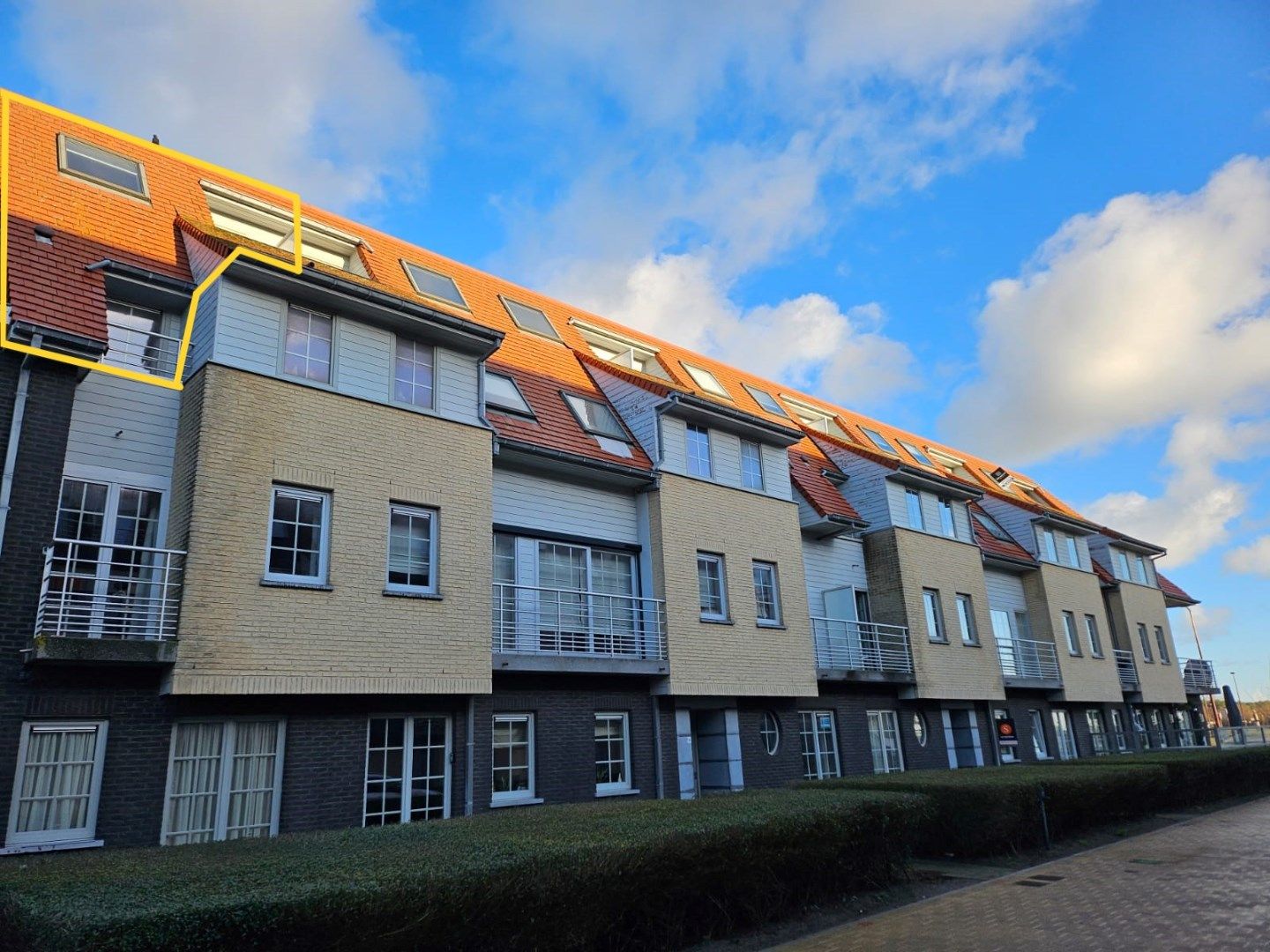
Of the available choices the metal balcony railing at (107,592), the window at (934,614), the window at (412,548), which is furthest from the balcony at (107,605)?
the window at (934,614)

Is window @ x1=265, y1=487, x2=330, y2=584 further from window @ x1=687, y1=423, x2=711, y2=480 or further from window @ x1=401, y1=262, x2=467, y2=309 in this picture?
window @ x1=687, y1=423, x2=711, y2=480

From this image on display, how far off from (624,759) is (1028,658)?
1497cm

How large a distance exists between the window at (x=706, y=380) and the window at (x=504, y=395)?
6906 mm

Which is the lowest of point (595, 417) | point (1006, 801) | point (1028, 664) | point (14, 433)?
point (1006, 801)

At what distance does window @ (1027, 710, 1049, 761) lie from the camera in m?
24.1

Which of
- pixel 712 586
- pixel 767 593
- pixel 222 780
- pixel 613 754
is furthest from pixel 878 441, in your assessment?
pixel 222 780

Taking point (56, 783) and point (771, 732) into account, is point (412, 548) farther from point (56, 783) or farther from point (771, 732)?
point (771, 732)

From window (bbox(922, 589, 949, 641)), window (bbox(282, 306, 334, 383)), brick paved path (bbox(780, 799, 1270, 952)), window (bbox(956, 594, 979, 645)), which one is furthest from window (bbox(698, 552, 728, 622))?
window (bbox(956, 594, 979, 645))

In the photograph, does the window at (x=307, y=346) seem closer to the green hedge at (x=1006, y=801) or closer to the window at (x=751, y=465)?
the window at (x=751, y=465)

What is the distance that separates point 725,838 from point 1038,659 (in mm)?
19655

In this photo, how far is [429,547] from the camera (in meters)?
12.4

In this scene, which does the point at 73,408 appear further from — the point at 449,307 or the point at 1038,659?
the point at 1038,659

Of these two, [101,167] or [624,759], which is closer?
[101,167]

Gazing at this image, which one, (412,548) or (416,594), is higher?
(412,548)
